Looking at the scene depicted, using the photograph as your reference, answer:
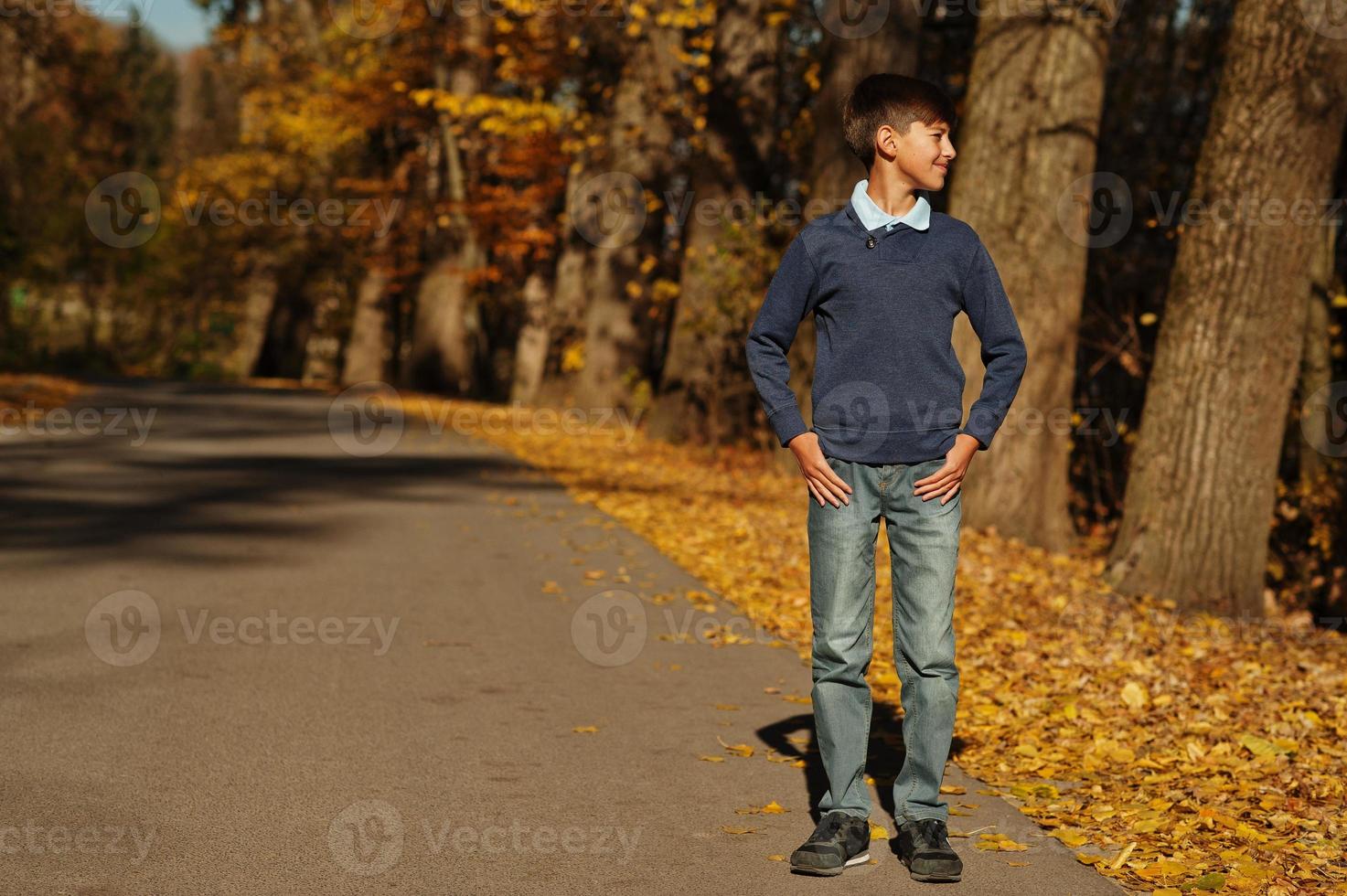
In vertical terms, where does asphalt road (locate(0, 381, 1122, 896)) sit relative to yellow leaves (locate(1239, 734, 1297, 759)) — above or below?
below

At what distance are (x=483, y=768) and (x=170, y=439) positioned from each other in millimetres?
13709

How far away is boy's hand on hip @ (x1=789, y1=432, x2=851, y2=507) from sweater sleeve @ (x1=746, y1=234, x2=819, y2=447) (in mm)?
38

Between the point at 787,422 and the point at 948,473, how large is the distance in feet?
1.58

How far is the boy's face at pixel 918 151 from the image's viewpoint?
4.55 m

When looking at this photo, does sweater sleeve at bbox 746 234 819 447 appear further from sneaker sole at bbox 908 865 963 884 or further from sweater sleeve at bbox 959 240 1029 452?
sneaker sole at bbox 908 865 963 884

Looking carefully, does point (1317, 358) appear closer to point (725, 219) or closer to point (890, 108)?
point (725, 219)

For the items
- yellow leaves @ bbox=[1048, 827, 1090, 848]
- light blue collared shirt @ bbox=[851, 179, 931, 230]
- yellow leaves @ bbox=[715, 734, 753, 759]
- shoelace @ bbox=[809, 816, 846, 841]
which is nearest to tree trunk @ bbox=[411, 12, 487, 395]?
yellow leaves @ bbox=[715, 734, 753, 759]

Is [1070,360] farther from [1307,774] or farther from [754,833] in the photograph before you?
[754,833]

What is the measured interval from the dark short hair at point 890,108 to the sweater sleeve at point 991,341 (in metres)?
0.41

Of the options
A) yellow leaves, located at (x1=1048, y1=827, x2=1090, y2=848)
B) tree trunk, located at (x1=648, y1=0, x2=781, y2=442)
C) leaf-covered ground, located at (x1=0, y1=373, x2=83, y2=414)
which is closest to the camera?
yellow leaves, located at (x1=1048, y1=827, x2=1090, y2=848)

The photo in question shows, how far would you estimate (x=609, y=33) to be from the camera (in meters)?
23.3

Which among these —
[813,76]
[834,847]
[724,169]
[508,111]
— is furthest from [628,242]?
[834,847]

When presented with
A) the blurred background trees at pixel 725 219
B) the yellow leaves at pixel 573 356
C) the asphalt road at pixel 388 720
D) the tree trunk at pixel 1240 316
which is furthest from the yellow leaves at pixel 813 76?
the tree trunk at pixel 1240 316

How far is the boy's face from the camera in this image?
4.55m
